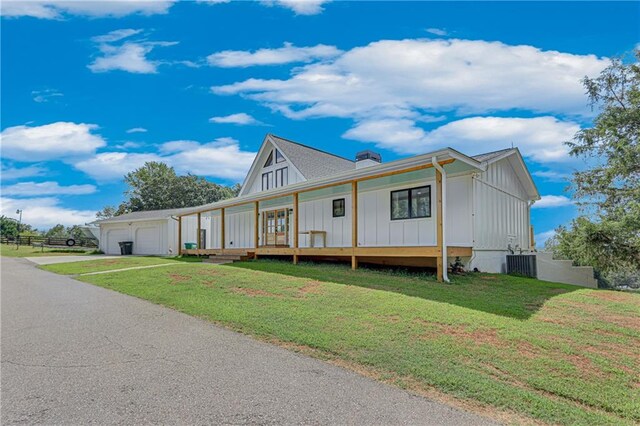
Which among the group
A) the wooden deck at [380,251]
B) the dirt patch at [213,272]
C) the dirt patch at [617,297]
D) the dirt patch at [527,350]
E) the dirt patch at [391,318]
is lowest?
the dirt patch at [617,297]

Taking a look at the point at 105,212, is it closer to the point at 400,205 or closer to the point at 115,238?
the point at 115,238

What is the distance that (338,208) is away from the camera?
14.6m

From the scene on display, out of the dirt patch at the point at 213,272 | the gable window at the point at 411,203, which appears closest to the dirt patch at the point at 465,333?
the gable window at the point at 411,203

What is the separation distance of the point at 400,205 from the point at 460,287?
170 inches

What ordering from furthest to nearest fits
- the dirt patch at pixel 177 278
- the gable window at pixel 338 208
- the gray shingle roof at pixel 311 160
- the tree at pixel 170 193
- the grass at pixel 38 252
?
the tree at pixel 170 193, the grass at pixel 38 252, the gray shingle roof at pixel 311 160, the gable window at pixel 338 208, the dirt patch at pixel 177 278

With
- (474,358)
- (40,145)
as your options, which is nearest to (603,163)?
(474,358)

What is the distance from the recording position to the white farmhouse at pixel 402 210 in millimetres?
10500

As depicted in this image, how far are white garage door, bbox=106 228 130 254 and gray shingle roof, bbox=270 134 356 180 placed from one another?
60.8 ft

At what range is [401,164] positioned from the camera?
10117 millimetres

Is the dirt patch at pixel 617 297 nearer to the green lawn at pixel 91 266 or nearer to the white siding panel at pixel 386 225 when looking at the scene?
the white siding panel at pixel 386 225

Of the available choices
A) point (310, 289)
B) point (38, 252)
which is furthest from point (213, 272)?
point (38, 252)

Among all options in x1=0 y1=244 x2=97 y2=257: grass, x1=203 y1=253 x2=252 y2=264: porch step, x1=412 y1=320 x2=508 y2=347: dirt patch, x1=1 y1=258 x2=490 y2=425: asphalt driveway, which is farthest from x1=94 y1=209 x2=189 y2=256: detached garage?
x1=412 y1=320 x2=508 y2=347: dirt patch

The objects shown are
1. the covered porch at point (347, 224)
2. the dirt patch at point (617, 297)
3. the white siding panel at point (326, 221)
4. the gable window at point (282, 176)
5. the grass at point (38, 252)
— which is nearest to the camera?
the dirt patch at point (617, 297)

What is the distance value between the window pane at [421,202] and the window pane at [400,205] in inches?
9.3
